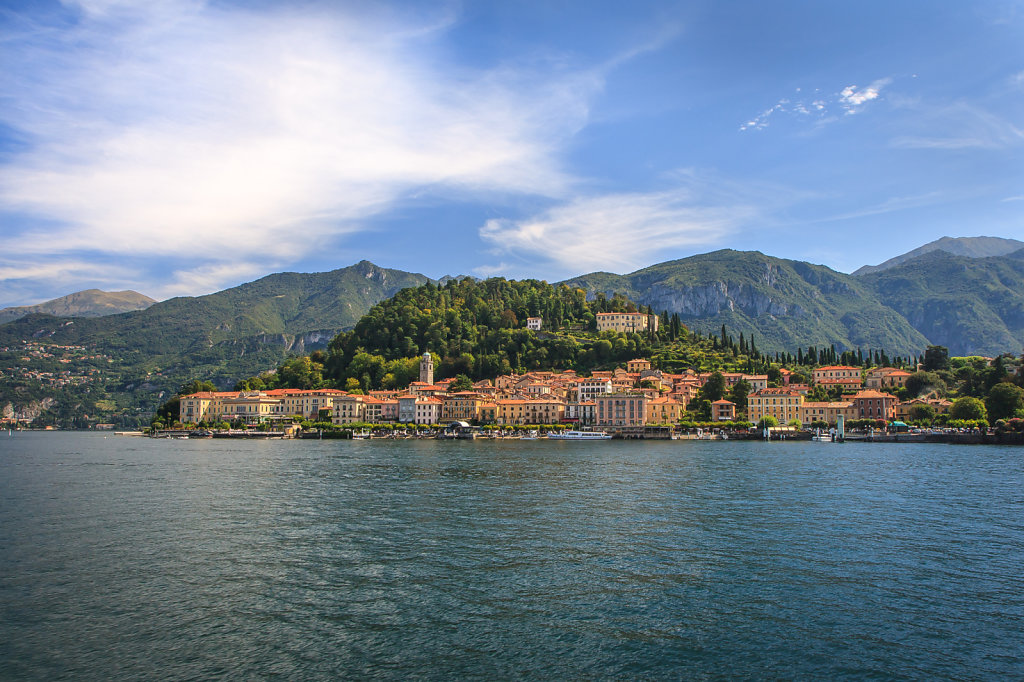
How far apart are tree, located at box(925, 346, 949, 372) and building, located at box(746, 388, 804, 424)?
107ft

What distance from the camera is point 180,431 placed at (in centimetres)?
11306

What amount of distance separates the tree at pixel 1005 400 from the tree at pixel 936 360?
2891 centimetres

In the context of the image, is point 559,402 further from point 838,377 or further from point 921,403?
point 921,403

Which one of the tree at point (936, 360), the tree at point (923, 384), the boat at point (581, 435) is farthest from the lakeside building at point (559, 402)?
the tree at point (936, 360)

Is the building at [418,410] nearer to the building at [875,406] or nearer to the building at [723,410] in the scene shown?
the building at [723,410]

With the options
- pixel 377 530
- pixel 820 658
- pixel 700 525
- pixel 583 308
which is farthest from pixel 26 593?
pixel 583 308

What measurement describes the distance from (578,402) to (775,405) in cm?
2934

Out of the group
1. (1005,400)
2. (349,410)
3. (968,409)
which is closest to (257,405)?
(349,410)

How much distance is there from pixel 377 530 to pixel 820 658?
15670 mm

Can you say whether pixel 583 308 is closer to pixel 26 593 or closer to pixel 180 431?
pixel 180 431

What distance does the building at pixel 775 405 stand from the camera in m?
97.1

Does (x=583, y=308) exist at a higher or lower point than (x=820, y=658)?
higher

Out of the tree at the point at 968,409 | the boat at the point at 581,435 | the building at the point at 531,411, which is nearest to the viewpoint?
the tree at the point at 968,409

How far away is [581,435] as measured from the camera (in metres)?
94.8
